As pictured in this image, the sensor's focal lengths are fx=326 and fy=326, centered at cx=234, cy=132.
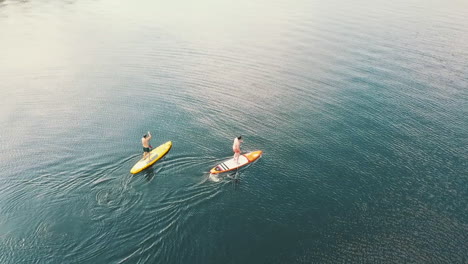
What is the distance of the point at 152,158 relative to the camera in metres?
28.7

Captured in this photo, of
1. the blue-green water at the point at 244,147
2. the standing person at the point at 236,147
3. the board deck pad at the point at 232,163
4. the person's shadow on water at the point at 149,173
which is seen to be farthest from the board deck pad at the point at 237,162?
the person's shadow on water at the point at 149,173

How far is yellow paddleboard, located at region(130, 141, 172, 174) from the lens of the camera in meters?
27.7

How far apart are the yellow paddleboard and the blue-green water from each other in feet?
2.20

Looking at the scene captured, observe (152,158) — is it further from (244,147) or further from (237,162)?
(244,147)

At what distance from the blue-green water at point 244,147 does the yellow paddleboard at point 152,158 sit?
67cm

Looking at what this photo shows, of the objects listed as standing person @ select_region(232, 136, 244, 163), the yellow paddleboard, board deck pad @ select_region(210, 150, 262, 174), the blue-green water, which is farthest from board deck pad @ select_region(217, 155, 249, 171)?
the yellow paddleboard

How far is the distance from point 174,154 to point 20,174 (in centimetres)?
1288

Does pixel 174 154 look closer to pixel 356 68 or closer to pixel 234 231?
pixel 234 231

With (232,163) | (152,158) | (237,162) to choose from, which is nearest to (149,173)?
(152,158)

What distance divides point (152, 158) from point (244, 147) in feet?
29.2

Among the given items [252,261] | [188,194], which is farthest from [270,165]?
[252,261]

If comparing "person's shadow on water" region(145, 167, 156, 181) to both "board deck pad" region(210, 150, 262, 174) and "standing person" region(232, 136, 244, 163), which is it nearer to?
"board deck pad" region(210, 150, 262, 174)

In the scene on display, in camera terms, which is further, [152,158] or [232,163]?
[232,163]

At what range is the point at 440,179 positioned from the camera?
27844 millimetres
